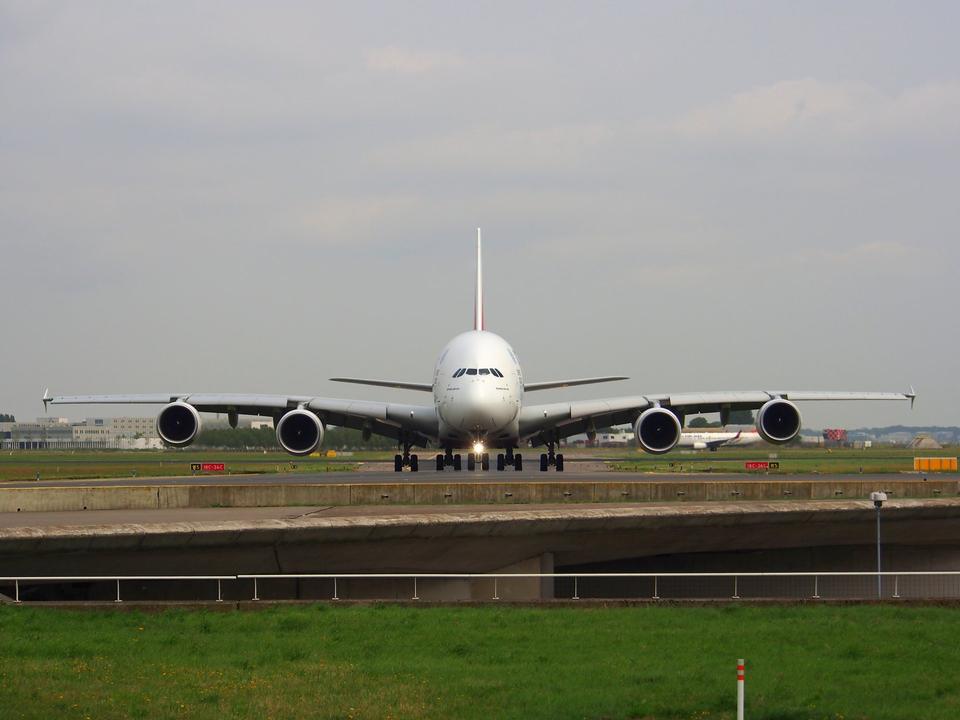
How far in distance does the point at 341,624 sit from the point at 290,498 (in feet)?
41.4

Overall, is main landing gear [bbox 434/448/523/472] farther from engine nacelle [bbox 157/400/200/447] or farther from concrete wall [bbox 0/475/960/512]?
concrete wall [bbox 0/475/960/512]

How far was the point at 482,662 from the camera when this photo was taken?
47.7ft

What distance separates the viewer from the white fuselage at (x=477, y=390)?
4275 cm

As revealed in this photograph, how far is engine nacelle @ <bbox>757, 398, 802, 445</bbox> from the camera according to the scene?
4478 centimetres

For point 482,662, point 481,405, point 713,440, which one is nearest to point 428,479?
point 481,405

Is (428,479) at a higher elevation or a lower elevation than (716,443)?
lower

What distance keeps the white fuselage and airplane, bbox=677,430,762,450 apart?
242 feet

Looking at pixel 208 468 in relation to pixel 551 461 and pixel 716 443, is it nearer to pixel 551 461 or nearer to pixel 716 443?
pixel 551 461

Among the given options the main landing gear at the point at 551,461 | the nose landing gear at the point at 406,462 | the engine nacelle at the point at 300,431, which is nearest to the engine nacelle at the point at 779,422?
the main landing gear at the point at 551,461

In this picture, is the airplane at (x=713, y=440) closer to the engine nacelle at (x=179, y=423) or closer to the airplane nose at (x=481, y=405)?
the airplane nose at (x=481, y=405)

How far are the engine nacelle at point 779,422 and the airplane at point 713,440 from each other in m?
72.8

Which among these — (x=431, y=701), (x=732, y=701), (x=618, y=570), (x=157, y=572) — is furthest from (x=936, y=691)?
(x=618, y=570)

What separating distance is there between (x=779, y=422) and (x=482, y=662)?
3252cm

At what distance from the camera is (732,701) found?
12.5 metres
